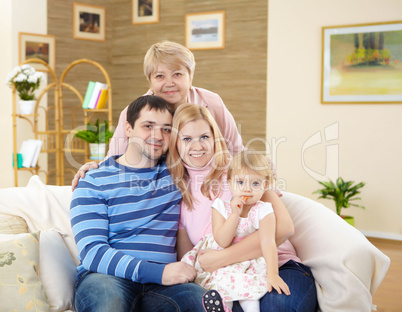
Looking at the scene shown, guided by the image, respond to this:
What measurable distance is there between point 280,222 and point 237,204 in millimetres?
200

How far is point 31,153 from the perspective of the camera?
468 centimetres

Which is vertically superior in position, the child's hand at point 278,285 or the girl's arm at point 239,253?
the girl's arm at point 239,253

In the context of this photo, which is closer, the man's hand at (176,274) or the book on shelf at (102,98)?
the man's hand at (176,274)

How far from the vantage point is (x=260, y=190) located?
1.84 m

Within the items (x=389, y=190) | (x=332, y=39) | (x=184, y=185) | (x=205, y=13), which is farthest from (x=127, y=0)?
(x=184, y=185)

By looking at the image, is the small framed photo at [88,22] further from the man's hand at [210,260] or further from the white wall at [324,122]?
the man's hand at [210,260]

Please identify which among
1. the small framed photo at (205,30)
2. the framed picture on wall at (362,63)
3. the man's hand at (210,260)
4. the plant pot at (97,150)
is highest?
the small framed photo at (205,30)

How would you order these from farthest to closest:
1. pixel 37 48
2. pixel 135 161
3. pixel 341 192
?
1. pixel 37 48
2. pixel 341 192
3. pixel 135 161

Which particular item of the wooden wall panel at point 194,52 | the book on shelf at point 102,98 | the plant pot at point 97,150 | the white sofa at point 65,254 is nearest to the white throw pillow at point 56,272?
the white sofa at point 65,254

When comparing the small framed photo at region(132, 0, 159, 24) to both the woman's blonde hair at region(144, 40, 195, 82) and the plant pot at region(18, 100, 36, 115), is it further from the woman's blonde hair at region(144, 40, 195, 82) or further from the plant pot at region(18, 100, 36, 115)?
the woman's blonde hair at region(144, 40, 195, 82)

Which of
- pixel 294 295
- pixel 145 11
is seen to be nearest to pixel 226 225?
pixel 294 295

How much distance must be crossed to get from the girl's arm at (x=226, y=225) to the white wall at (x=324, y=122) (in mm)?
2671

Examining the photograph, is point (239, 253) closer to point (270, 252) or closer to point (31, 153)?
point (270, 252)

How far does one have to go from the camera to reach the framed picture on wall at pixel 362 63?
14.4 feet
